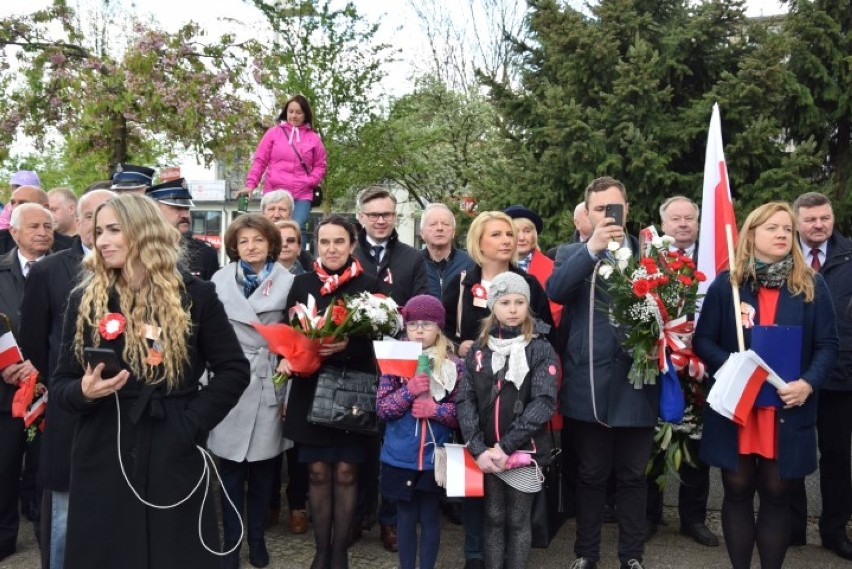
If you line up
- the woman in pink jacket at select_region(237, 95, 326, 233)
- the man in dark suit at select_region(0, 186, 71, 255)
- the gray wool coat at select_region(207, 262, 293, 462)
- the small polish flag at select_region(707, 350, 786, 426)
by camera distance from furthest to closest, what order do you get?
the woman in pink jacket at select_region(237, 95, 326, 233)
the man in dark suit at select_region(0, 186, 71, 255)
the gray wool coat at select_region(207, 262, 293, 462)
the small polish flag at select_region(707, 350, 786, 426)

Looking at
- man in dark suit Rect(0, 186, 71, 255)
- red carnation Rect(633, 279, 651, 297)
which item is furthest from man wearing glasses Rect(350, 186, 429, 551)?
man in dark suit Rect(0, 186, 71, 255)

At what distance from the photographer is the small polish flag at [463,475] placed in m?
4.43

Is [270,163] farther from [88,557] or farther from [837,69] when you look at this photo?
[837,69]

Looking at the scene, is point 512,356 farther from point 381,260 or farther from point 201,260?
point 201,260

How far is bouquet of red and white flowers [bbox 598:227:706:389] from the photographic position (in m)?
4.46

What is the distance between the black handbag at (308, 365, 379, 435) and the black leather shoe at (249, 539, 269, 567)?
99cm

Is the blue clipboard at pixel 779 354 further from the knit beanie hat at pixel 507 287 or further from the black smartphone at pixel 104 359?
the black smartphone at pixel 104 359

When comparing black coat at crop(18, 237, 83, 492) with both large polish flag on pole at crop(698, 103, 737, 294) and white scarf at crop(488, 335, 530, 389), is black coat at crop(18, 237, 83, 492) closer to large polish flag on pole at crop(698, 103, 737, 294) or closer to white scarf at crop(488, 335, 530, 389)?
white scarf at crop(488, 335, 530, 389)

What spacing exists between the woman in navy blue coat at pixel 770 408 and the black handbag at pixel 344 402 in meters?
1.93

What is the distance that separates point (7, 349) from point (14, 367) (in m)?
0.20

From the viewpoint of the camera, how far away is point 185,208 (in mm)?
6281

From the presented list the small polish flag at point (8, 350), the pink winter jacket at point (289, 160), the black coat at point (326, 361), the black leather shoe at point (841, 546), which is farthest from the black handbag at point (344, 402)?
the pink winter jacket at point (289, 160)

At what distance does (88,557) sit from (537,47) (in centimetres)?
1288

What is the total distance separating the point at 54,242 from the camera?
6.30 metres
